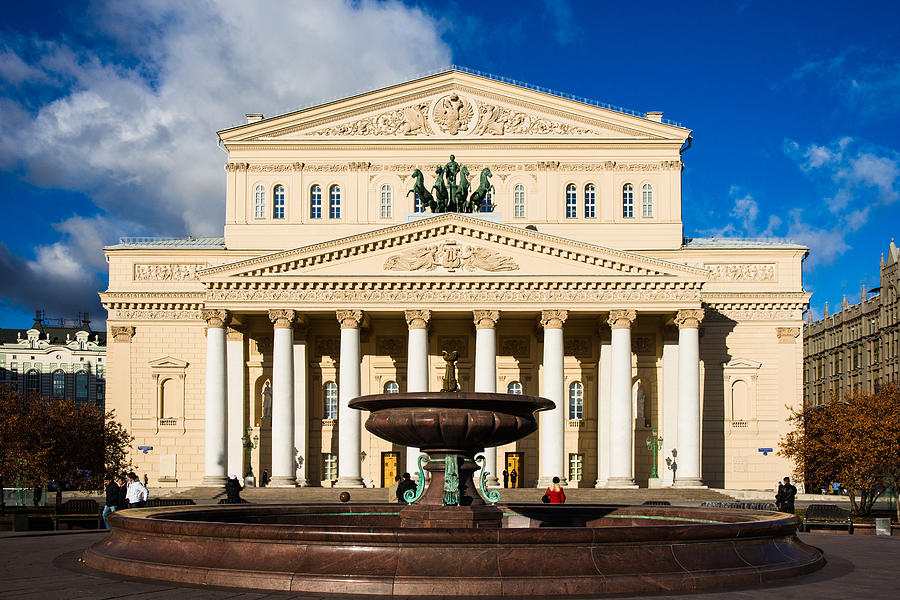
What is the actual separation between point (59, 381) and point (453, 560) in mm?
116823

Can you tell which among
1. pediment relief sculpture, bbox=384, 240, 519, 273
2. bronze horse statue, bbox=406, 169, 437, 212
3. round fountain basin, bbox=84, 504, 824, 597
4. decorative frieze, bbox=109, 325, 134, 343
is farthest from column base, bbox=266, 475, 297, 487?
round fountain basin, bbox=84, 504, 824, 597

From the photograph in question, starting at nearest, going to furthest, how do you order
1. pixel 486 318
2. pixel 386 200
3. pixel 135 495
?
pixel 135 495, pixel 486 318, pixel 386 200

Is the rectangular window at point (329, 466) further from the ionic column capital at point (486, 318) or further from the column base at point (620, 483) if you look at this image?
the column base at point (620, 483)

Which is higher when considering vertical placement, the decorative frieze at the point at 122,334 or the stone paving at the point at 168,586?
the decorative frieze at the point at 122,334

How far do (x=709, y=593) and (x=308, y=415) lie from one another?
1689 inches

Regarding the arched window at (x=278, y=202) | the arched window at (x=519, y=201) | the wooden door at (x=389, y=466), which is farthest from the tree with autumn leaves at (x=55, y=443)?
the arched window at (x=519, y=201)

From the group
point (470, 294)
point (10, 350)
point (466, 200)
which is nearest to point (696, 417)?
point (470, 294)

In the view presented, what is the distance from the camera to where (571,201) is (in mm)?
60781

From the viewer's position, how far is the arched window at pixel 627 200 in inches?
2383

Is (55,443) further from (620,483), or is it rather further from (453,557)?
(453,557)

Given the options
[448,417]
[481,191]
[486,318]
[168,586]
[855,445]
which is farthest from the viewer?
[481,191]

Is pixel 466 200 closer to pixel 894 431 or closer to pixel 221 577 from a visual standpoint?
pixel 894 431

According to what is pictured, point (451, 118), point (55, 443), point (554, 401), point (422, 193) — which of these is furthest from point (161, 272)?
point (554, 401)

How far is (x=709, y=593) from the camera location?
15180mm
